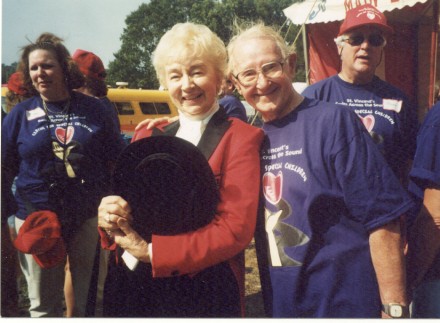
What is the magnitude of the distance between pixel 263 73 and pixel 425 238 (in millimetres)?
636

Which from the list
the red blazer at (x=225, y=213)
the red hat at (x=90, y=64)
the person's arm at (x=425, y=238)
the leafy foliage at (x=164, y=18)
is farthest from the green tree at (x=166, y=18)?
the person's arm at (x=425, y=238)

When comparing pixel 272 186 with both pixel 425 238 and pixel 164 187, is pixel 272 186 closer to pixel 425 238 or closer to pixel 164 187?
pixel 164 187

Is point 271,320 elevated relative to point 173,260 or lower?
lower

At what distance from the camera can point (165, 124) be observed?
119cm

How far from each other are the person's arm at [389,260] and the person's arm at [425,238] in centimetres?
18

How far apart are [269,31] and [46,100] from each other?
1.14 m

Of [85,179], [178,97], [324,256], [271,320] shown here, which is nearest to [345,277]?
[324,256]

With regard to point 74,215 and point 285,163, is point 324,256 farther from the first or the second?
point 74,215

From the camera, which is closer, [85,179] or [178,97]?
[178,97]

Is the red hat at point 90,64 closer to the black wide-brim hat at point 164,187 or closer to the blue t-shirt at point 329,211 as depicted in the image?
the black wide-brim hat at point 164,187

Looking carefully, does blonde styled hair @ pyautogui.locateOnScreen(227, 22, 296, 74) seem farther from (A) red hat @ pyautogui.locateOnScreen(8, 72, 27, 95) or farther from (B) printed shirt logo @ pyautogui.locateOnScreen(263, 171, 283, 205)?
(A) red hat @ pyautogui.locateOnScreen(8, 72, 27, 95)

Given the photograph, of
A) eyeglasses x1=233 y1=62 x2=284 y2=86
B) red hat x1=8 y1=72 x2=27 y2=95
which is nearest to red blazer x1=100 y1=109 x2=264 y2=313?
eyeglasses x1=233 y1=62 x2=284 y2=86

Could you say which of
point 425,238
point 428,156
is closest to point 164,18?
point 428,156

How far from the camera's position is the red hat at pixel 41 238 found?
4.92 ft
